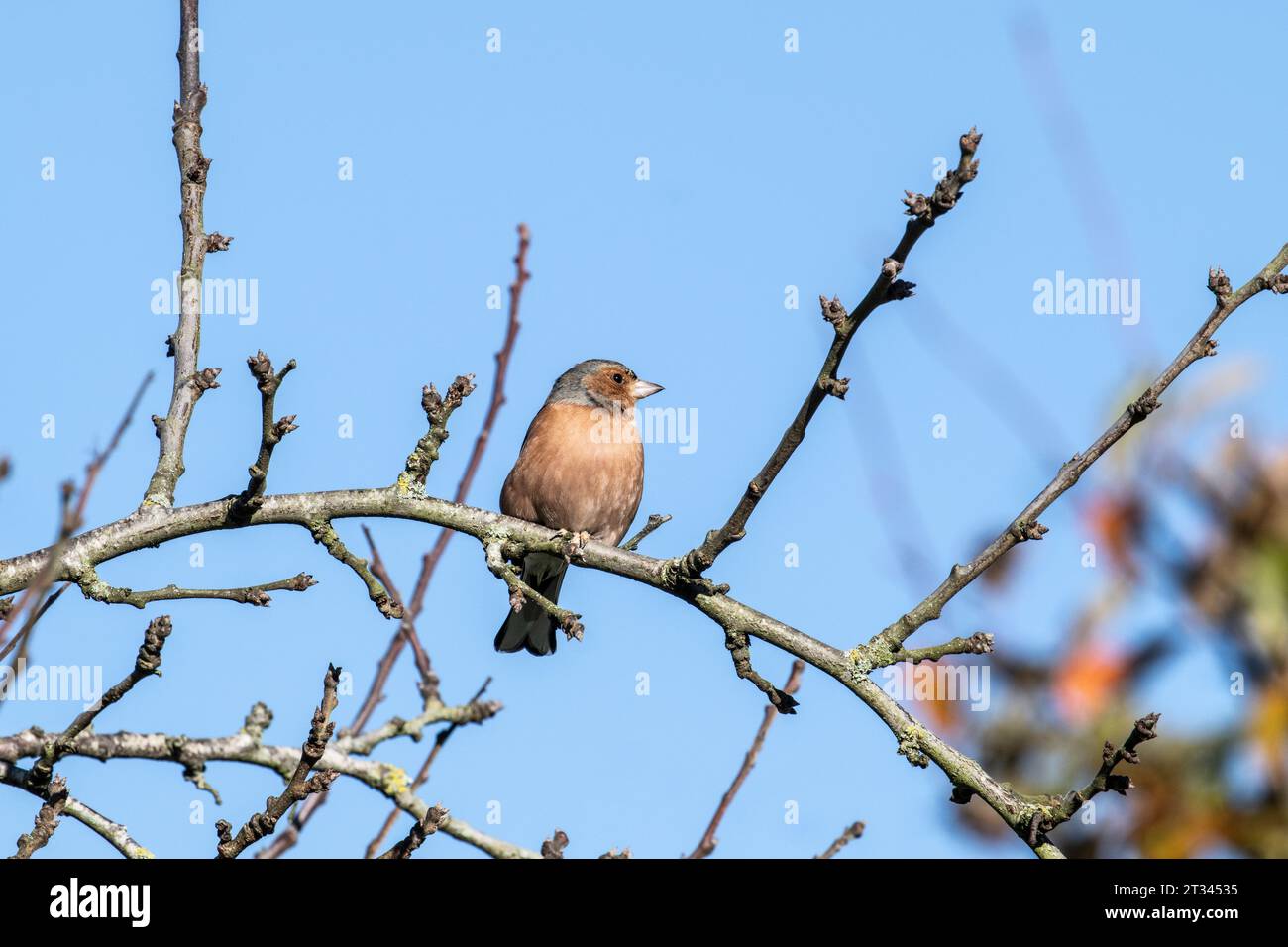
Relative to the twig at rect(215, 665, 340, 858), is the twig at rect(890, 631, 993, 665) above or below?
above

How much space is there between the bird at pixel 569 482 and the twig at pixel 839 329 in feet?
9.29

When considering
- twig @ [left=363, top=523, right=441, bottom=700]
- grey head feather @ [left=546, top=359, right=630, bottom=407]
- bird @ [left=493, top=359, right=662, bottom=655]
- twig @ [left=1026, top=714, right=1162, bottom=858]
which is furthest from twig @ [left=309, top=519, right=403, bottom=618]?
grey head feather @ [left=546, top=359, right=630, bottom=407]

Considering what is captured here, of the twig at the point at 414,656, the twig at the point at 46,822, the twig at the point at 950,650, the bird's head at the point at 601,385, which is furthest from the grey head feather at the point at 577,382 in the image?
the twig at the point at 46,822

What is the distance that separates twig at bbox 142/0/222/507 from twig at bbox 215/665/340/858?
1333 mm

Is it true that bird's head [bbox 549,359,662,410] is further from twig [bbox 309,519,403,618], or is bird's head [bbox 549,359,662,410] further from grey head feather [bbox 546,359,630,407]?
twig [bbox 309,519,403,618]

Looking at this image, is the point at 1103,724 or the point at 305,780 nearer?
the point at 305,780

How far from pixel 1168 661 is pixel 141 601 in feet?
15.1

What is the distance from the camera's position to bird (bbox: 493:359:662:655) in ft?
23.7

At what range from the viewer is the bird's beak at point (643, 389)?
321 inches

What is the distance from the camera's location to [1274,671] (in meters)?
6.04

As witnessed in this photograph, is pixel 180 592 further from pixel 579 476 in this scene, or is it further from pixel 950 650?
pixel 579 476
